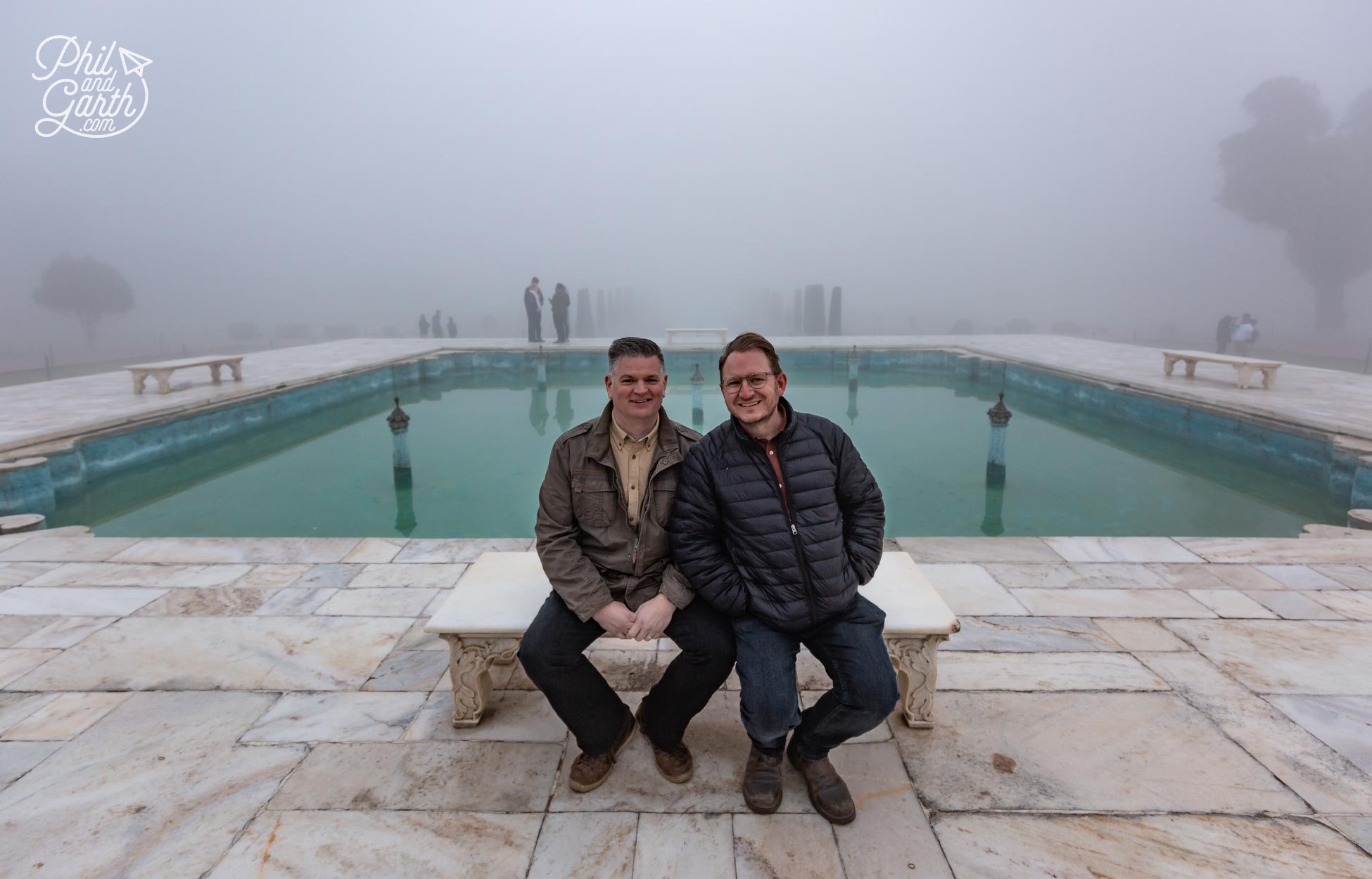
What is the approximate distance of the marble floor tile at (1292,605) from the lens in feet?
10.3

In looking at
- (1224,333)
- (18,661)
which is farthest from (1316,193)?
(18,661)

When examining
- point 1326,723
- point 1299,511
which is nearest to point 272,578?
point 1326,723

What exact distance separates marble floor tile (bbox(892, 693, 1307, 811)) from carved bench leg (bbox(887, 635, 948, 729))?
0.19 ft

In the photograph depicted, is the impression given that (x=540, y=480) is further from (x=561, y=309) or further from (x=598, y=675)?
(x=561, y=309)

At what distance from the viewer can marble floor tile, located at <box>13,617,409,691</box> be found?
8.61 feet

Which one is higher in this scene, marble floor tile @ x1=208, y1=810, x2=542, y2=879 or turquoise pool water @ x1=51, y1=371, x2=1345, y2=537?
marble floor tile @ x1=208, y1=810, x2=542, y2=879

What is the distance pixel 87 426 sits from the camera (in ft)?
22.3

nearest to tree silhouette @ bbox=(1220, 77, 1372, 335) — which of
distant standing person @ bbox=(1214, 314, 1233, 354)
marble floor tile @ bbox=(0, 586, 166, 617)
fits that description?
distant standing person @ bbox=(1214, 314, 1233, 354)

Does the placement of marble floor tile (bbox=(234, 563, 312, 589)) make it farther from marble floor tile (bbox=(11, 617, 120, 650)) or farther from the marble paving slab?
marble floor tile (bbox=(11, 617, 120, 650))

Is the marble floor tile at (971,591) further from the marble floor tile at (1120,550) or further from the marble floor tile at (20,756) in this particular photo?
the marble floor tile at (20,756)

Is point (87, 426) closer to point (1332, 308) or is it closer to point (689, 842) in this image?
point (689, 842)

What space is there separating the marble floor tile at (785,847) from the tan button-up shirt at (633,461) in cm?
91

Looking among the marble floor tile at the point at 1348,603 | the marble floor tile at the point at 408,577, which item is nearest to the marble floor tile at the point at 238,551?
the marble floor tile at the point at 408,577

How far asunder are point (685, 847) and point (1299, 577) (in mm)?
3775
